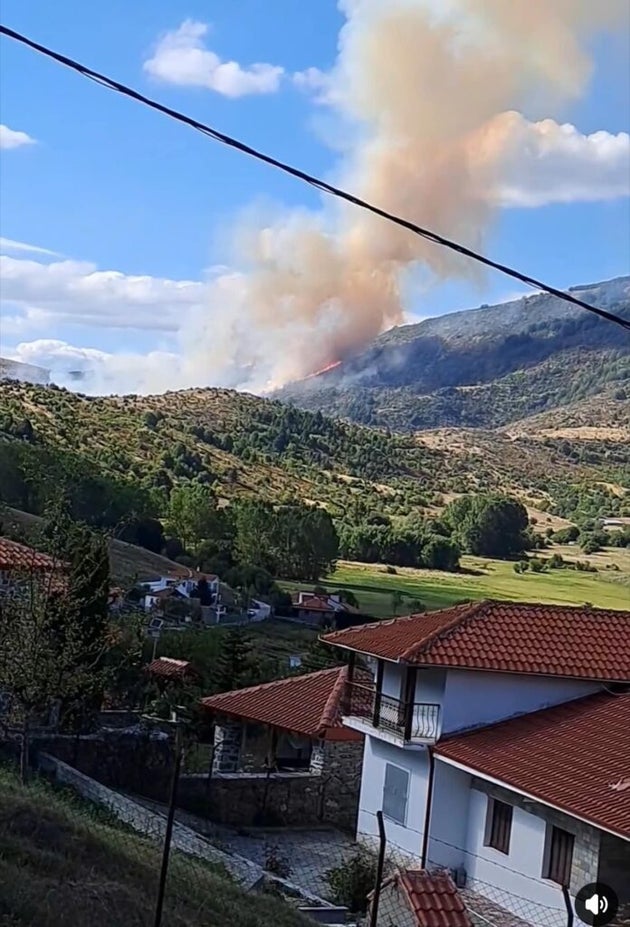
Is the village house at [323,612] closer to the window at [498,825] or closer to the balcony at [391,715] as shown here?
the balcony at [391,715]

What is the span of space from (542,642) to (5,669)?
8318 mm

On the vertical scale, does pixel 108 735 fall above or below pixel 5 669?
below

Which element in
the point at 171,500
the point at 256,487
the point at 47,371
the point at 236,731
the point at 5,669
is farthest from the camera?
the point at 47,371

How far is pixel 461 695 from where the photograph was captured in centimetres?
1692

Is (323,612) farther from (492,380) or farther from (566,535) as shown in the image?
(492,380)

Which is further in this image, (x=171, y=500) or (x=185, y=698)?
(x=171, y=500)

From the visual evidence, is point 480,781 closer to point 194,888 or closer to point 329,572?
point 194,888

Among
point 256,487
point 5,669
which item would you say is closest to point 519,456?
point 256,487

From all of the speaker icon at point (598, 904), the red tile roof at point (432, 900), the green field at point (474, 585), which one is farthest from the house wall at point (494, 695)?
the green field at point (474, 585)

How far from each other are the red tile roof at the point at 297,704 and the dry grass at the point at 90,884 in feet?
29.6

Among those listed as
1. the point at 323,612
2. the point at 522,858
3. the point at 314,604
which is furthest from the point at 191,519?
the point at 522,858

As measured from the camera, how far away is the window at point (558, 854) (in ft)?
44.2

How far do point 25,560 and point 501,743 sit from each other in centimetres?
688

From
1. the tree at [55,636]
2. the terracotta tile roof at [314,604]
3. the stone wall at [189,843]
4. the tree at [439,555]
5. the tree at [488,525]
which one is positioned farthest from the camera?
the tree at [488,525]
